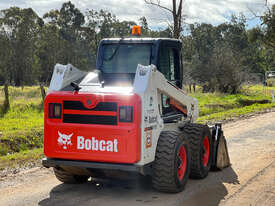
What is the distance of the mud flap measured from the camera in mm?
8458

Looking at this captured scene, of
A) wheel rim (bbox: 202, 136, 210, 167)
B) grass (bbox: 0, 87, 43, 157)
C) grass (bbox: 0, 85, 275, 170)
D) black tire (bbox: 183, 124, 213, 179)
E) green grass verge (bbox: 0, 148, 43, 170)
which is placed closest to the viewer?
black tire (bbox: 183, 124, 213, 179)

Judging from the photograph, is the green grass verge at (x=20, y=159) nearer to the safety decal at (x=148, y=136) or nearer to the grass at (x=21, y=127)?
the grass at (x=21, y=127)

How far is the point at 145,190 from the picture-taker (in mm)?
7086

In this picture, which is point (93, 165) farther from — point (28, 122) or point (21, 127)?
point (28, 122)

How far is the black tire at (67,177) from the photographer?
732 centimetres

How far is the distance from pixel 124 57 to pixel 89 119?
1.71 meters

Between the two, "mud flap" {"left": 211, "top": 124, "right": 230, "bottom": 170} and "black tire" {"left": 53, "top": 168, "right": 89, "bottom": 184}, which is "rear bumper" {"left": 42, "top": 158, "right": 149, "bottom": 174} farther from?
"mud flap" {"left": 211, "top": 124, "right": 230, "bottom": 170}

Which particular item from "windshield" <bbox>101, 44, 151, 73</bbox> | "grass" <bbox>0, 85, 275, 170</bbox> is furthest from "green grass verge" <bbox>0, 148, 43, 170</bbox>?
"windshield" <bbox>101, 44, 151, 73</bbox>

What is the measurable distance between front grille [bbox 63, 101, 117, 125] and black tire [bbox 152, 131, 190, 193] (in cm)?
91

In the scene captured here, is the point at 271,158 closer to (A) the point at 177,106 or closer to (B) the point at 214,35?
(A) the point at 177,106

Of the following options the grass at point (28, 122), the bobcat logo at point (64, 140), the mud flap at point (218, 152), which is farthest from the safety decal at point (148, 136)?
the grass at point (28, 122)

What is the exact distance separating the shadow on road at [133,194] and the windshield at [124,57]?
1989mm

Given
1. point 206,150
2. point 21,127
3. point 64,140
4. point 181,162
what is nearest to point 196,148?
point 181,162

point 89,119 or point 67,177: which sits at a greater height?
point 89,119
